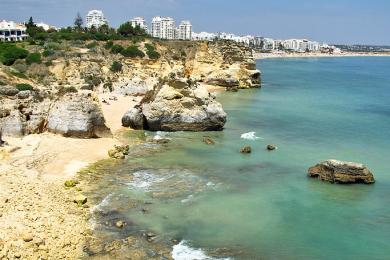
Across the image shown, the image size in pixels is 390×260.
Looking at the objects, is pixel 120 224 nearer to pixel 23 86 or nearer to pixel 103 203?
pixel 103 203

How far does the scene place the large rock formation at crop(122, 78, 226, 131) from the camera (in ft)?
118

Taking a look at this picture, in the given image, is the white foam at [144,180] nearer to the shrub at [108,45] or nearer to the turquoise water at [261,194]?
the turquoise water at [261,194]

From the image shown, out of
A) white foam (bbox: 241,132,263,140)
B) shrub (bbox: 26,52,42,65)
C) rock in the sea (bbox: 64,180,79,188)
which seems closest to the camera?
rock in the sea (bbox: 64,180,79,188)

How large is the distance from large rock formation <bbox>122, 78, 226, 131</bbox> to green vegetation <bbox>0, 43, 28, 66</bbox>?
24417mm

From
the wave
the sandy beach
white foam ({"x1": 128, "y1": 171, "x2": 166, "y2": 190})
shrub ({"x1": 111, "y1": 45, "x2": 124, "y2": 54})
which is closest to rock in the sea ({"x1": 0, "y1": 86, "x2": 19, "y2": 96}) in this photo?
the sandy beach

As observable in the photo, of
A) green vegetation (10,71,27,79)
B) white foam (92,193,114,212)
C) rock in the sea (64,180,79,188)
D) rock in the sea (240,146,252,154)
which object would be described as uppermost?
green vegetation (10,71,27,79)

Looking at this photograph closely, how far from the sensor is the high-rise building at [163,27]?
18138cm

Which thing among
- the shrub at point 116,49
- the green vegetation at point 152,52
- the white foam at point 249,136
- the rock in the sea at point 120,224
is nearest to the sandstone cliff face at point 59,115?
the white foam at point 249,136

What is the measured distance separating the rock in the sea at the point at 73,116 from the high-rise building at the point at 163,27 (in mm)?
152439

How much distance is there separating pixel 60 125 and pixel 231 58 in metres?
46.5

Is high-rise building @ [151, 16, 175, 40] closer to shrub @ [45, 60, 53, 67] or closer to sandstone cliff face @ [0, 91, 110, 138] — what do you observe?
shrub @ [45, 60, 53, 67]

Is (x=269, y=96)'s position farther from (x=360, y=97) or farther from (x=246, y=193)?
(x=246, y=193)

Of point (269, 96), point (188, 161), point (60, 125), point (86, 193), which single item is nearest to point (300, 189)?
point (188, 161)

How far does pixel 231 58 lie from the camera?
74.1m
